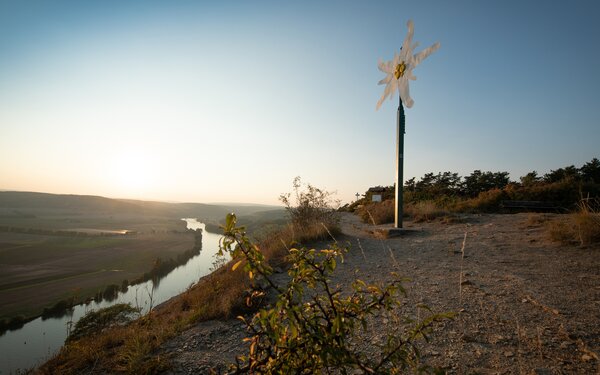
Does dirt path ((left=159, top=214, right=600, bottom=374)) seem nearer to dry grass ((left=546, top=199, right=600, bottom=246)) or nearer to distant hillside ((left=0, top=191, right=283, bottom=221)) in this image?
dry grass ((left=546, top=199, right=600, bottom=246))

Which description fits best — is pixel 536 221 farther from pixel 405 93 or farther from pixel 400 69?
pixel 400 69

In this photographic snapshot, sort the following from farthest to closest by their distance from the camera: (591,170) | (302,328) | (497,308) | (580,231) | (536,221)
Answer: (591,170) → (536,221) → (580,231) → (497,308) → (302,328)

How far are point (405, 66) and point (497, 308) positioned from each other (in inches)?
295

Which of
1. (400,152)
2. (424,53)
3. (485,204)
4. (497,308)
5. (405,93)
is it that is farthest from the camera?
(485,204)

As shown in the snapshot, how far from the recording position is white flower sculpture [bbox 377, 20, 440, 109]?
322 inches

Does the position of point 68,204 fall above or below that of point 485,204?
below

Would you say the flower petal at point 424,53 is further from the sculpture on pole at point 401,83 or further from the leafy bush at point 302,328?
the leafy bush at point 302,328

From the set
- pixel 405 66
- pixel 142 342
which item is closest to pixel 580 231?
pixel 405 66

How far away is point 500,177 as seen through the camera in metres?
20.1

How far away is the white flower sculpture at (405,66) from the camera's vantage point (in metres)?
8.19

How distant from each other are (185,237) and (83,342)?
65301 mm

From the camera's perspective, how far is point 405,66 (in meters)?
8.62

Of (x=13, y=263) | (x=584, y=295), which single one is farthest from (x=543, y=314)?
(x=13, y=263)

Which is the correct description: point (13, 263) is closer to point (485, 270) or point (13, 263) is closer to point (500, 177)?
point (485, 270)
